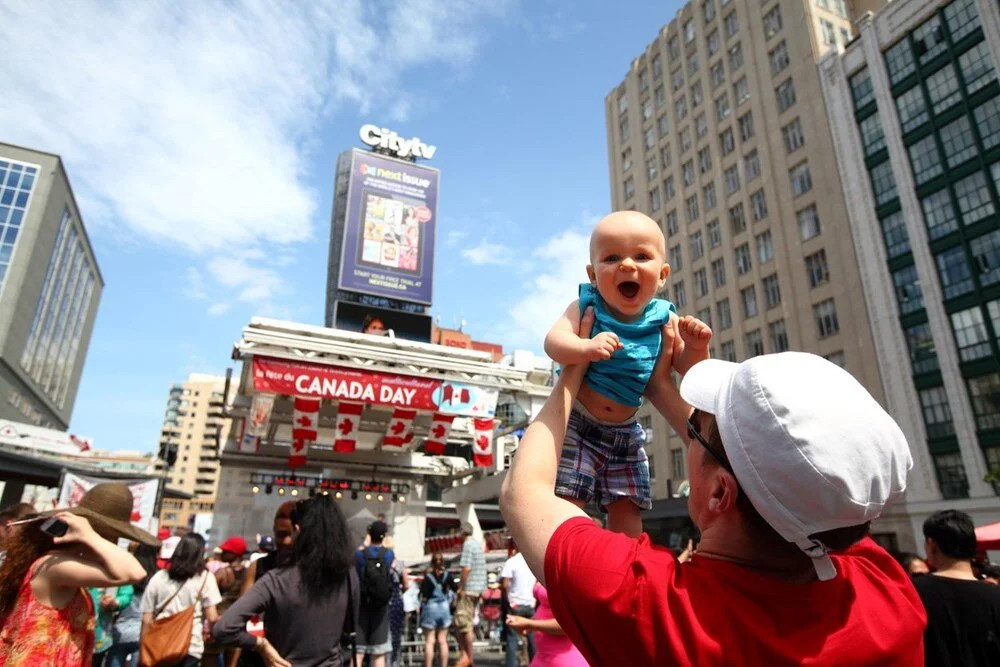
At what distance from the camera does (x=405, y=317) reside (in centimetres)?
3484

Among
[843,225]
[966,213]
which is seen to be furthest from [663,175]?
[966,213]

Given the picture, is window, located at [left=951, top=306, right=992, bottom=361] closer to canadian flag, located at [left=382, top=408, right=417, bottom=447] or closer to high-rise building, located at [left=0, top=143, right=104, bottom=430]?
canadian flag, located at [left=382, top=408, right=417, bottom=447]

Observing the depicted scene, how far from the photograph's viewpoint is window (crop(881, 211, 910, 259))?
90.3ft

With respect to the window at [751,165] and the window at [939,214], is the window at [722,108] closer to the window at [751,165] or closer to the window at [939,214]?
the window at [751,165]

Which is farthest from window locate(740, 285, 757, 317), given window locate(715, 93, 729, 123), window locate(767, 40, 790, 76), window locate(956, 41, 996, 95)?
window locate(956, 41, 996, 95)

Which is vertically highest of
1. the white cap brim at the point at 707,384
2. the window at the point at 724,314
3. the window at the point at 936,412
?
the window at the point at 724,314

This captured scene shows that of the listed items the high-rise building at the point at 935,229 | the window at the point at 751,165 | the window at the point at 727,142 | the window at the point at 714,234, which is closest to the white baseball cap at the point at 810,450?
the high-rise building at the point at 935,229

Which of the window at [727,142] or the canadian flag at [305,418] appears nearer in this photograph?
the canadian flag at [305,418]

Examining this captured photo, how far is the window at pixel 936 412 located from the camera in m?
25.0

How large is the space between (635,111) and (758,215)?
52.8ft

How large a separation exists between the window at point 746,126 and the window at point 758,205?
3.70 m

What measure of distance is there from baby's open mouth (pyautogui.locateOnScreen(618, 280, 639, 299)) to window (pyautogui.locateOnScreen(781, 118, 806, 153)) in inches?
1417

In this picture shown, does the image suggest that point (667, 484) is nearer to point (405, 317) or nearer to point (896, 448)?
point (405, 317)

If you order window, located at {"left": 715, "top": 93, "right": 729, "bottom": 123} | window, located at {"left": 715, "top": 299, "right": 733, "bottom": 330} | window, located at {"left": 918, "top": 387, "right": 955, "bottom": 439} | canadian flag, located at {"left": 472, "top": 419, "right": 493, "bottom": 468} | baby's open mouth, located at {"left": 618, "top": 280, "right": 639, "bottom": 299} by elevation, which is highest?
window, located at {"left": 715, "top": 93, "right": 729, "bottom": 123}
